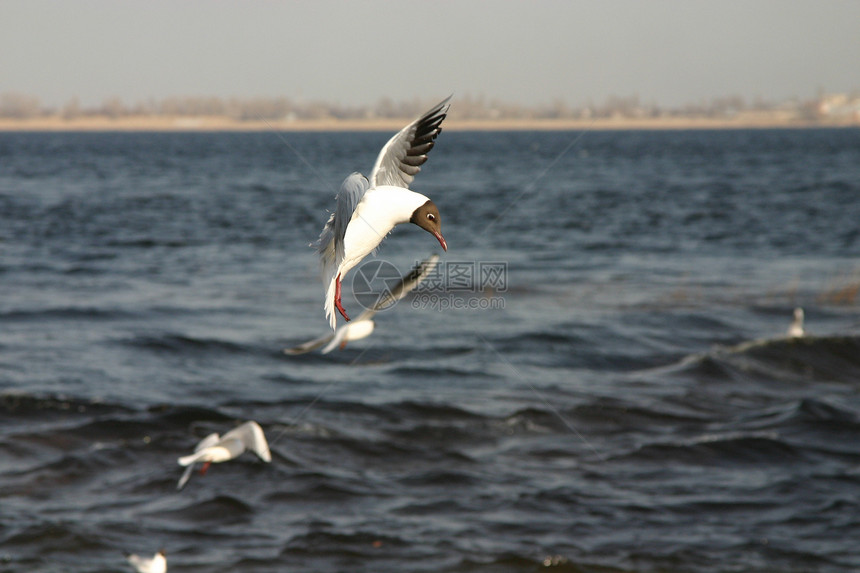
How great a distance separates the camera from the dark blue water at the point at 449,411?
9211 mm

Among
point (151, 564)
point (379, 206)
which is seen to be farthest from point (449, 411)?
point (379, 206)

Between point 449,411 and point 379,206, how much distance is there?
31.5ft

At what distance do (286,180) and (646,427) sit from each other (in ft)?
179

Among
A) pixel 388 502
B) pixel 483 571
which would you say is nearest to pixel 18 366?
pixel 388 502

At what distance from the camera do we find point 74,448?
1156cm

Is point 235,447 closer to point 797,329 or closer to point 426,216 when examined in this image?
point 426,216

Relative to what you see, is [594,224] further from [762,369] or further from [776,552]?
[776,552]

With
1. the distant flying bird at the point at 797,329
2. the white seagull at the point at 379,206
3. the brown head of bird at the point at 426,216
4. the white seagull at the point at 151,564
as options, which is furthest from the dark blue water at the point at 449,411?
the brown head of bird at the point at 426,216

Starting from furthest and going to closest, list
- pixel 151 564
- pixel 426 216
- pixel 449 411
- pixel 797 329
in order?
pixel 797 329
pixel 449 411
pixel 151 564
pixel 426 216

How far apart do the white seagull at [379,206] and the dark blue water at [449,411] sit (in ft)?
9.58

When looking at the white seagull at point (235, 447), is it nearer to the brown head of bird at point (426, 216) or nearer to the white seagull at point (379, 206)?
the white seagull at point (379, 206)

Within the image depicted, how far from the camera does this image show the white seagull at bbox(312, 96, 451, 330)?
383 centimetres

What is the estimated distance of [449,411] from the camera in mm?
13148

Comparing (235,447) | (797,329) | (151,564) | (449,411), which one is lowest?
(449,411)
